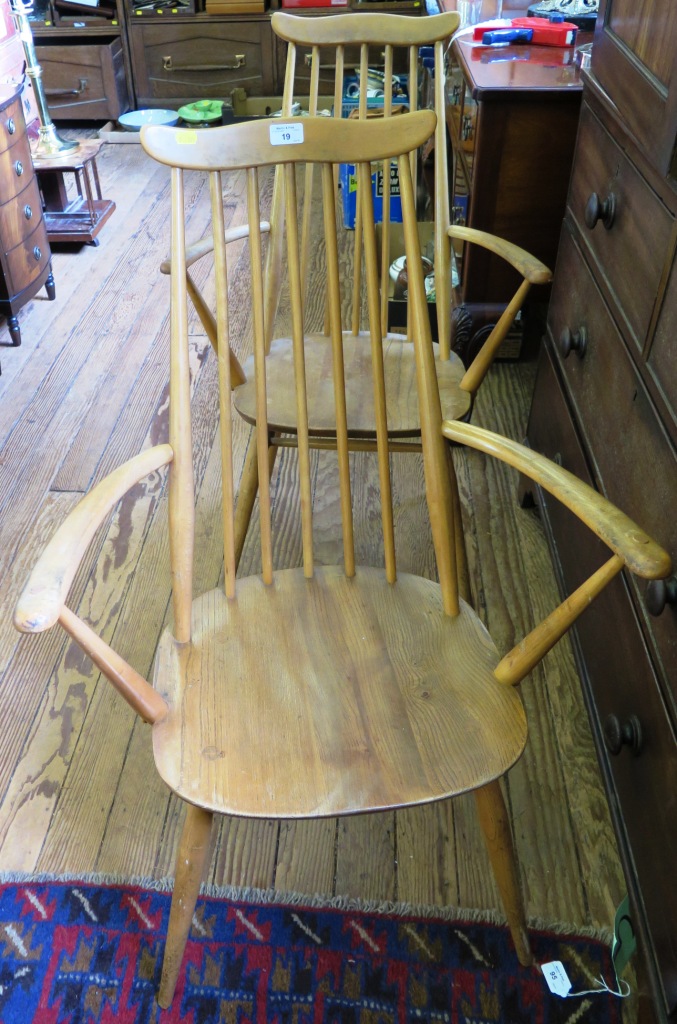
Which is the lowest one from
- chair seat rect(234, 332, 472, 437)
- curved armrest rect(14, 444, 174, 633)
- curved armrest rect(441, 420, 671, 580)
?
chair seat rect(234, 332, 472, 437)

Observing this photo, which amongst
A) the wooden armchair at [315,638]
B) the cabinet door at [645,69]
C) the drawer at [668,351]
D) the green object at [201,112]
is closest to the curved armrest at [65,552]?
the wooden armchair at [315,638]

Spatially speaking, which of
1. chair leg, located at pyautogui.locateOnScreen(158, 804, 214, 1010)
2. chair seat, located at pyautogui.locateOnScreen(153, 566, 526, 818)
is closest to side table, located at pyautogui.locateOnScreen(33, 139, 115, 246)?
chair seat, located at pyautogui.locateOnScreen(153, 566, 526, 818)

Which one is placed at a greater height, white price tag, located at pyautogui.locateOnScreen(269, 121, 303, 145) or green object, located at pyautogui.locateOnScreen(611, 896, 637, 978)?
white price tag, located at pyautogui.locateOnScreen(269, 121, 303, 145)

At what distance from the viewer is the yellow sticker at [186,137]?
98cm

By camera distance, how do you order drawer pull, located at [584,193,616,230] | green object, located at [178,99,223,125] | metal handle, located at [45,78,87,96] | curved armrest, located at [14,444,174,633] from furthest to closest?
metal handle, located at [45,78,87,96], green object, located at [178,99,223,125], drawer pull, located at [584,193,616,230], curved armrest, located at [14,444,174,633]

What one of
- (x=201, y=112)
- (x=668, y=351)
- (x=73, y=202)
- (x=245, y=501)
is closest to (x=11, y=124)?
(x=73, y=202)

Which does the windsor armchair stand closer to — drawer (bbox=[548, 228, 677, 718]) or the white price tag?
drawer (bbox=[548, 228, 677, 718])

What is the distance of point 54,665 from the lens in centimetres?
155

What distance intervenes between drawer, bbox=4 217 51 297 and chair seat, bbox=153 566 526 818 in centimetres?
161

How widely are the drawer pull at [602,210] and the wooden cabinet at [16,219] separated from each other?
5.47 ft

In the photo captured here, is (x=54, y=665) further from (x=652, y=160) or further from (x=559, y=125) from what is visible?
(x=559, y=125)

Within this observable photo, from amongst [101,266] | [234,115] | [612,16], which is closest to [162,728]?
[612,16]

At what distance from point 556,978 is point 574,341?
962mm

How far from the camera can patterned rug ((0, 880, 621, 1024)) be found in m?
1.08
